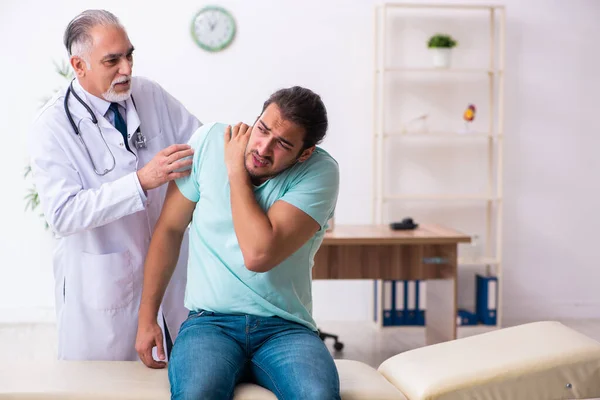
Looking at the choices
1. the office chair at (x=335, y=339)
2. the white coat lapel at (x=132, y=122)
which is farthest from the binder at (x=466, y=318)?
the white coat lapel at (x=132, y=122)

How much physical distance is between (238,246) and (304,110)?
372mm

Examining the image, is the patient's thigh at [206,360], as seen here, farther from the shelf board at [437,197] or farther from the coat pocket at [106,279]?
the shelf board at [437,197]

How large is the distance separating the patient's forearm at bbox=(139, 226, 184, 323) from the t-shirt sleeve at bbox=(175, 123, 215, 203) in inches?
4.8

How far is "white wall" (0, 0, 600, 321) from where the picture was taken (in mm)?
4707

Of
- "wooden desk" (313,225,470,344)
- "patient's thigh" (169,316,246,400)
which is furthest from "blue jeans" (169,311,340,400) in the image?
"wooden desk" (313,225,470,344)

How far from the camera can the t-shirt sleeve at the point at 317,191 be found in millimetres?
1874

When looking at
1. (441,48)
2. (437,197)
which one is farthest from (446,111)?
(437,197)

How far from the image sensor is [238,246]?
1894mm

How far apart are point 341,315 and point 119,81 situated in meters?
3.12

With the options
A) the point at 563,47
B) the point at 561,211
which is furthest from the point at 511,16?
the point at 561,211

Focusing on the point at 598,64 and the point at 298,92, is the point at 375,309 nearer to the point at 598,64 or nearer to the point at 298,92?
the point at 598,64

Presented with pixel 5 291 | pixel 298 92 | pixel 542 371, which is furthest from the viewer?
→ pixel 5 291

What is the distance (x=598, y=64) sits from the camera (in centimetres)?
497

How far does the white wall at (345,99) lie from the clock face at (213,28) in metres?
0.05
